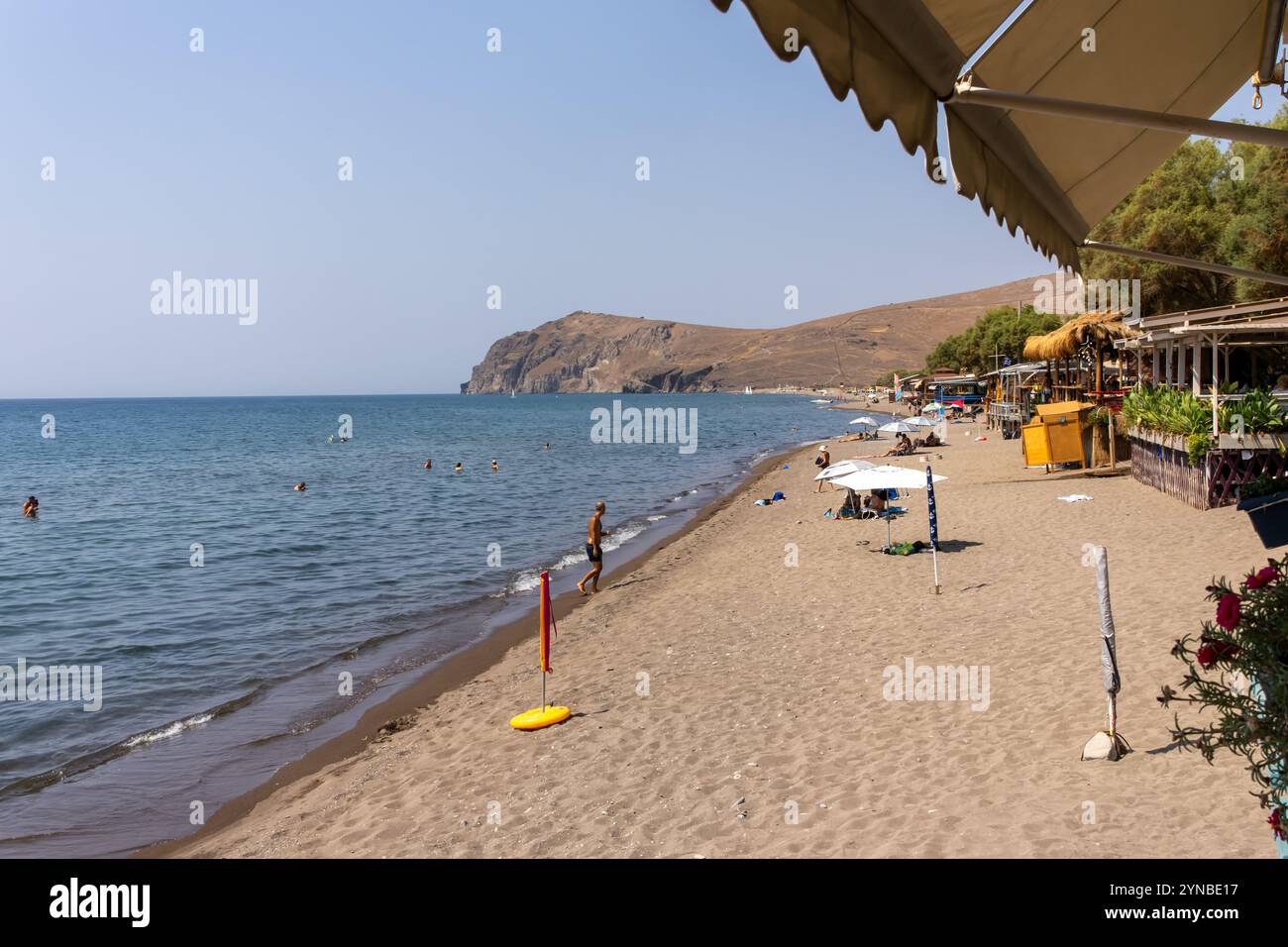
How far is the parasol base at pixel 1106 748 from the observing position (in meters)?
7.19

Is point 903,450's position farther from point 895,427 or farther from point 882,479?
point 882,479

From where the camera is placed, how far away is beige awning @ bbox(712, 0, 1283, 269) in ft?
6.94

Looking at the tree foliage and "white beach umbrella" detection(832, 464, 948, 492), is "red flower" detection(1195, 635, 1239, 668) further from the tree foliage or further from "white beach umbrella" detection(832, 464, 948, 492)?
the tree foliage

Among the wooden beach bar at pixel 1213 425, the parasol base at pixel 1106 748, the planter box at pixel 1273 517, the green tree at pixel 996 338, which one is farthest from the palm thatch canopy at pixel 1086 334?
the green tree at pixel 996 338

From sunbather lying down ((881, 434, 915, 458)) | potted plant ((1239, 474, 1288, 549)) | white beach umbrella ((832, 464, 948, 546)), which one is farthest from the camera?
sunbather lying down ((881, 434, 915, 458))

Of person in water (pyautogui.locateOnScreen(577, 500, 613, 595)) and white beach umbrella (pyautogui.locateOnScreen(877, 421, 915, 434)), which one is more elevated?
white beach umbrella (pyautogui.locateOnScreen(877, 421, 915, 434))

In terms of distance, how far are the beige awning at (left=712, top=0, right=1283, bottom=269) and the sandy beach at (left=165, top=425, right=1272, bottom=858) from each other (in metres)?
4.21

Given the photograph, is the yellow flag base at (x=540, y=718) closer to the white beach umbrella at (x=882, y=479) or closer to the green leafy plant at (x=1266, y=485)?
the white beach umbrella at (x=882, y=479)

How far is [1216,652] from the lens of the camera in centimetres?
313

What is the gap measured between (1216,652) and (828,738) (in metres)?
5.83

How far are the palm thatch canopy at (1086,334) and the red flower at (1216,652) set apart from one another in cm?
2353

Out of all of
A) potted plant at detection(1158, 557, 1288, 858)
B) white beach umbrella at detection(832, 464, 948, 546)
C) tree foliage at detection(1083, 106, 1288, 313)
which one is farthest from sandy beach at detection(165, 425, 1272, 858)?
tree foliage at detection(1083, 106, 1288, 313)

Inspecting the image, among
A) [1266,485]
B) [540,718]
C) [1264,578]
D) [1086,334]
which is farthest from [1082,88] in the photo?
[1086,334]
